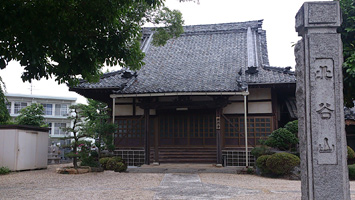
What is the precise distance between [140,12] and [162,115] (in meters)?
5.58

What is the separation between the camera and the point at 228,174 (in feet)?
41.0

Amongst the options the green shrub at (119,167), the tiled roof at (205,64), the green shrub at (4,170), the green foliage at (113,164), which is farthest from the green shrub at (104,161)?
the green shrub at (4,170)

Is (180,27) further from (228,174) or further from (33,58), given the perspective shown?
(33,58)

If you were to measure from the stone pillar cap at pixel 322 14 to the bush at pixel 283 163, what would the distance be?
281 inches

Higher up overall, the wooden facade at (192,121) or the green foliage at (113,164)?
the wooden facade at (192,121)

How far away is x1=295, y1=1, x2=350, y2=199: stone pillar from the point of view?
5281mm

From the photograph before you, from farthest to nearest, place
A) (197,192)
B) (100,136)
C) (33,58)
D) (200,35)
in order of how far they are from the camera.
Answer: (200,35) < (100,136) < (197,192) < (33,58)

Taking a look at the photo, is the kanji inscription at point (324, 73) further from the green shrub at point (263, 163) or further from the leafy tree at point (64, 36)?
the green shrub at point (263, 163)

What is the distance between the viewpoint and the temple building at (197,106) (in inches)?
568

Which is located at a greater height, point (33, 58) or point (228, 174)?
point (33, 58)

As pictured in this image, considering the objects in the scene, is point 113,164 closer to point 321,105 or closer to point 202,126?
point 202,126

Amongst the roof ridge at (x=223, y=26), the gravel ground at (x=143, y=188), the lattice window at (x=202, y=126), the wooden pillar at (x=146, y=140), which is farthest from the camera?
the roof ridge at (x=223, y=26)

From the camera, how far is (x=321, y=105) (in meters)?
5.36

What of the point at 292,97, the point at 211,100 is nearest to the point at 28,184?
the point at 211,100
